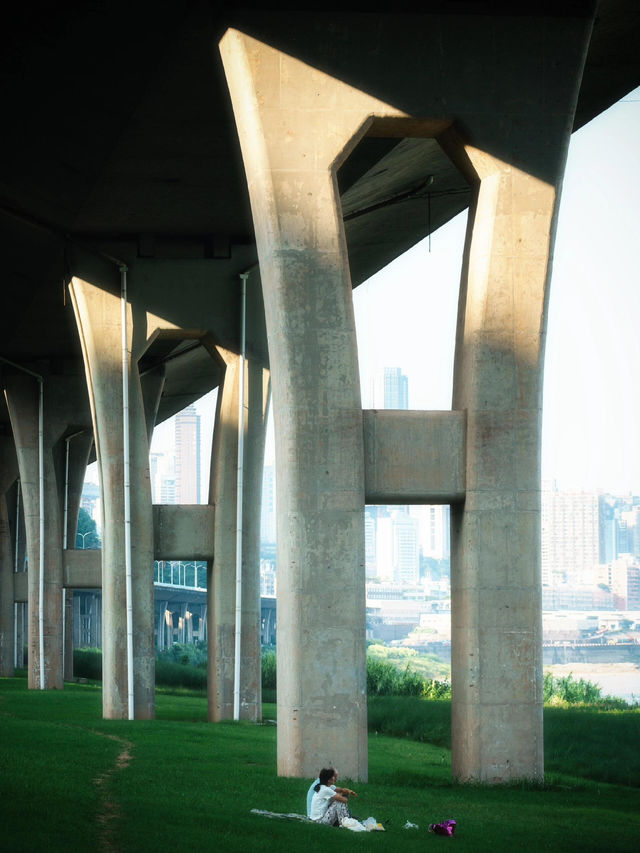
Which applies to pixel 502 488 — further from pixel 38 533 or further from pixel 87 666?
pixel 87 666

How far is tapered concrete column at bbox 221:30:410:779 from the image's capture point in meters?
19.6

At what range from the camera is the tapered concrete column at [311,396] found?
19.6 m

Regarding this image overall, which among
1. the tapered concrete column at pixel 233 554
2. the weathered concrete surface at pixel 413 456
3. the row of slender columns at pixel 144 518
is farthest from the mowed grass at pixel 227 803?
the tapered concrete column at pixel 233 554

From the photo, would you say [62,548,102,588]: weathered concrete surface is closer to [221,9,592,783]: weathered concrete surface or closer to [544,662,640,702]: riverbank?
[221,9,592,783]: weathered concrete surface

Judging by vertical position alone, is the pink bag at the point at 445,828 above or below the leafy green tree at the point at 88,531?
below

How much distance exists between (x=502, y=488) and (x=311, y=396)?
3.06m

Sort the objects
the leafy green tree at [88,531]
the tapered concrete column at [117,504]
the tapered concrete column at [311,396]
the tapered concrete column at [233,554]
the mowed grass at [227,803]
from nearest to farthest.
Answer: the mowed grass at [227,803] → the tapered concrete column at [311,396] → the tapered concrete column at [117,504] → the tapered concrete column at [233,554] → the leafy green tree at [88,531]

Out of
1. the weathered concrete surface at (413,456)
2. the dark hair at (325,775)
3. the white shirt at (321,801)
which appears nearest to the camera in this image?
the dark hair at (325,775)

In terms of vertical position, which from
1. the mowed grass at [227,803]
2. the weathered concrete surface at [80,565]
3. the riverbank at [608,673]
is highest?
the weathered concrete surface at [80,565]

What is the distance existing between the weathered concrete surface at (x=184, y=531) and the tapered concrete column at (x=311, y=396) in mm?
16382

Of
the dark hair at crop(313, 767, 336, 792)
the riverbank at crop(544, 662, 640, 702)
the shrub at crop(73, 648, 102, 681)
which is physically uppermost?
the dark hair at crop(313, 767, 336, 792)

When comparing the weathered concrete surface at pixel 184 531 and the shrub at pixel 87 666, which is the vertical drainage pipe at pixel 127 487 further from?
the shrub at pixel 87 666

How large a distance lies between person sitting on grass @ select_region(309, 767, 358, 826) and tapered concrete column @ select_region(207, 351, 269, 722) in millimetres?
20226

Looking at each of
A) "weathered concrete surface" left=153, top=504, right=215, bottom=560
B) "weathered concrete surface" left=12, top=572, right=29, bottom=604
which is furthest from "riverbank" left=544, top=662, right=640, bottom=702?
"weathered concrete surface" left=153, top=504, right=215, bottom=560
